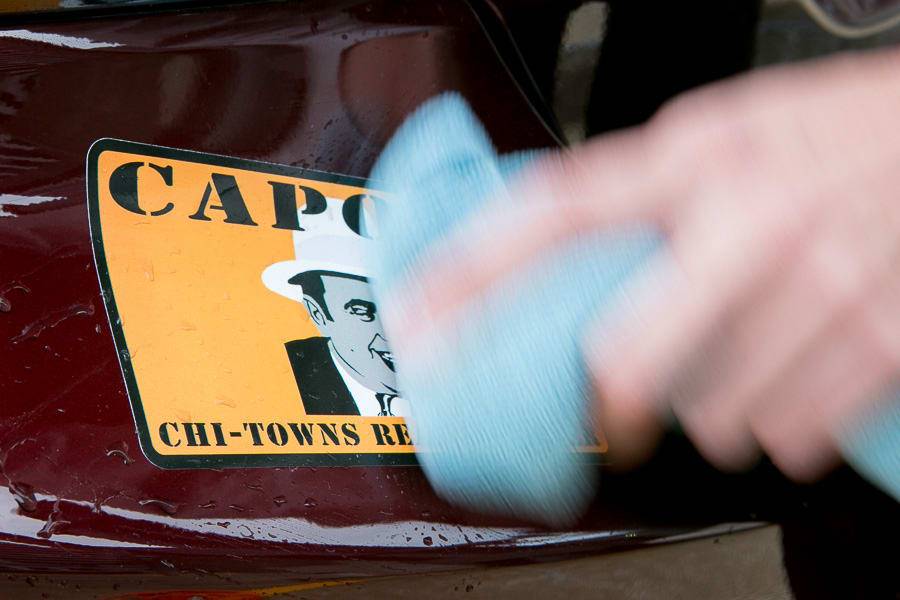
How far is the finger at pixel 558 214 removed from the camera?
1.91ft

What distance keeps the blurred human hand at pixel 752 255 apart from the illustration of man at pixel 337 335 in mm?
179

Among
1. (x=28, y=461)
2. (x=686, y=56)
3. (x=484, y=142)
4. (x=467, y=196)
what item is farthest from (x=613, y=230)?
(x=686, y=56)

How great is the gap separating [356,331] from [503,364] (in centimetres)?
16

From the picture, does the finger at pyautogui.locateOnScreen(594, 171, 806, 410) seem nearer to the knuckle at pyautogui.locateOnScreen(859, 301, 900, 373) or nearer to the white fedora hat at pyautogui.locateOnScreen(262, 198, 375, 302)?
the knuckle at pyautogui.locateOnScreen(859, 301, 900, 373)

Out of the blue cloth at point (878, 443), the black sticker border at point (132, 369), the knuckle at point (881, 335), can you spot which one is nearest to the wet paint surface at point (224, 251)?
the black sticker border at point (132, 369)

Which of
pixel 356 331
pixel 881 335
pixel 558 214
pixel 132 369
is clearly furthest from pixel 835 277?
pixel 132 369

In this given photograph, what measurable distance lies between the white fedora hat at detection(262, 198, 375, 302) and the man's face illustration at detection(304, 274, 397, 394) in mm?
17

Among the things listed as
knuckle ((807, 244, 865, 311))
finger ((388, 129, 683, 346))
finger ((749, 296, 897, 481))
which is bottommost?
finger ((749, 296, 897, 481))

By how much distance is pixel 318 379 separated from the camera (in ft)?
2.49

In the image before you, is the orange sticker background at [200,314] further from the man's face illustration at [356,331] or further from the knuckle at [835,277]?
the knuckle at [835,277]

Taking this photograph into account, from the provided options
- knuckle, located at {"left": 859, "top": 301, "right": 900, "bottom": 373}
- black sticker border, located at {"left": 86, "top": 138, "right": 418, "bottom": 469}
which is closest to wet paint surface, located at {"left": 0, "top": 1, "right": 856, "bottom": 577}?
black sticker border, located at {"left": 86, "top": 138, "right": 418, "bottom": 469}

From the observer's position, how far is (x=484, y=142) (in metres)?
0.90

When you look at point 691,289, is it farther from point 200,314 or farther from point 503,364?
point 200,314

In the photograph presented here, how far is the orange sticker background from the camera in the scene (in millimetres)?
707
